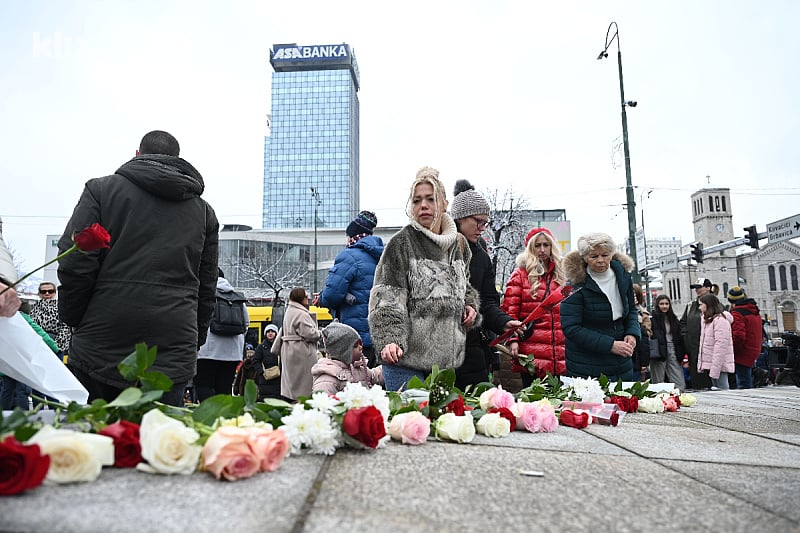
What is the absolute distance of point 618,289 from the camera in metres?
4.27

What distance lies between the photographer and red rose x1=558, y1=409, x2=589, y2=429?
2.74m

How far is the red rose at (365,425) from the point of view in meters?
1.69

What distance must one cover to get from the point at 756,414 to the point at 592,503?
3556 millimetres

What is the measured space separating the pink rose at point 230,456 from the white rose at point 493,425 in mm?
1062

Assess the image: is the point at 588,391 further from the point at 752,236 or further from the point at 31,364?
the point at 752,236

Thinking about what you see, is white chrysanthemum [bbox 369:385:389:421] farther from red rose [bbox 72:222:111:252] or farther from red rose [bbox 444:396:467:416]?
red rose [bbox 72:222:111:252]

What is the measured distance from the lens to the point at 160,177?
2.77m

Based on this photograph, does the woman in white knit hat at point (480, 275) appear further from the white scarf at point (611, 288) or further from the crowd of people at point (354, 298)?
the white scarf at point (611, 288)

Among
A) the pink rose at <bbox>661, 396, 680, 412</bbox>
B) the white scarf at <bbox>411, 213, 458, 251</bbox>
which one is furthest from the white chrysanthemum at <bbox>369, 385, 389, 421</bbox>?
the pink rose at <bbox>661, 396, 680, 412</bbox>

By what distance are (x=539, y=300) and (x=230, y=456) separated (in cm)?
385

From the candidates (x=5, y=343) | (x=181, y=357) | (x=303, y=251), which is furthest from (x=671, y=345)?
(x=303, y=251)

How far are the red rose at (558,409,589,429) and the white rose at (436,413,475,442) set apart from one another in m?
0.90

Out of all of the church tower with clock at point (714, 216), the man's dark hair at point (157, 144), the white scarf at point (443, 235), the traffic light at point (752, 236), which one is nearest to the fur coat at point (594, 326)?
the white scarf at point (443, 235)

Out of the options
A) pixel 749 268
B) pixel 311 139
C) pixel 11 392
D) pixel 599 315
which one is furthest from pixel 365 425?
pixel 311 139
